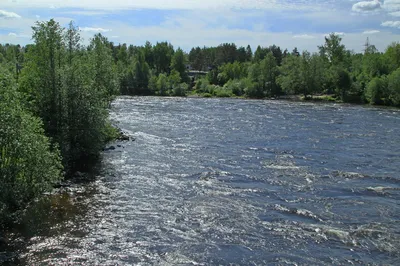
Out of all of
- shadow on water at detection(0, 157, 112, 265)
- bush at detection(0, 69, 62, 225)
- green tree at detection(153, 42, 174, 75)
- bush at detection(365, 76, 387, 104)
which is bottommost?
shadow on water at detection(0, 157, 112, 265)

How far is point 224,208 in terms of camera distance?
25.4 meters

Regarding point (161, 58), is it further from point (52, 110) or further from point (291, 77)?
point (52, 110)

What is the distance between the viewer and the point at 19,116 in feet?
71.1

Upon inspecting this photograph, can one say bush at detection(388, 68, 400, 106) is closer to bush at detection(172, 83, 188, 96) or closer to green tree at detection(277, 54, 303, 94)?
green tree at detection(277, 54, 303, 94)

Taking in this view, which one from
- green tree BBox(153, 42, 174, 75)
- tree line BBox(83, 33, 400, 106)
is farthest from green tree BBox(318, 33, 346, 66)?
green tree BBox(153, 42, 174, 75)

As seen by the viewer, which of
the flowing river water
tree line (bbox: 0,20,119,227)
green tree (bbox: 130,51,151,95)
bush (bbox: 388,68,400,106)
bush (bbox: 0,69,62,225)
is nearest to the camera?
the flowing river water

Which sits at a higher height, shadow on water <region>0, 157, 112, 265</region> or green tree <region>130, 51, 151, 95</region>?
green tree <region>130, 51, 151, 95</region>

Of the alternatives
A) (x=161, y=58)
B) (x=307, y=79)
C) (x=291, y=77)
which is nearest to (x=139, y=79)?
(x=161, y=58)

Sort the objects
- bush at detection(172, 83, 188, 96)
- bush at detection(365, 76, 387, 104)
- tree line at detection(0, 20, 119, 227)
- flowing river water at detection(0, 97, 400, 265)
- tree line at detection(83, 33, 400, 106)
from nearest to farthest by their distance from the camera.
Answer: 1. flowing river water at detection(0, 97, 400, 265)
2. tree line at detection(0, 20, 119, 227)
3. bush at detection(365, 76, 387, 104)
4. tree line at detection(83, 33, 400, 106)
5. bush at detection(172, 83, 188, 96)

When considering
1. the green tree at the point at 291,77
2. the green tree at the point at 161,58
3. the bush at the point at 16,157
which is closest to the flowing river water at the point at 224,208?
the bush at the point at 16,157

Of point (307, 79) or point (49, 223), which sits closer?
point (49, 223)

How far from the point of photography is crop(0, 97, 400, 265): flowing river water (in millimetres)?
19297

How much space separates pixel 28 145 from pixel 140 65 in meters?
123

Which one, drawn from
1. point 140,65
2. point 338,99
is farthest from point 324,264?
point 140,65
